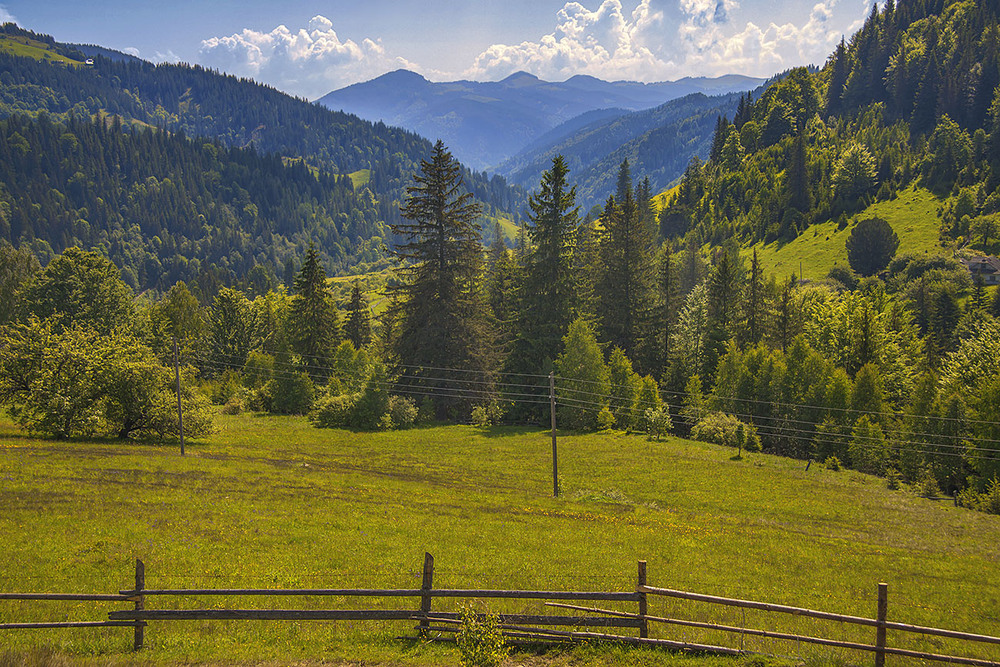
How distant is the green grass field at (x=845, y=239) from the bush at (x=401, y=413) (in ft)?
314

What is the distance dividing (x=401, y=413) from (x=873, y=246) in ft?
353

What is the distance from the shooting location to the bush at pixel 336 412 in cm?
5441

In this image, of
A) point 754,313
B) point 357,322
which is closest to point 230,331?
point 357,322

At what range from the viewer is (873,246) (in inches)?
4505

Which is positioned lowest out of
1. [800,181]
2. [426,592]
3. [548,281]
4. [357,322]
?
[426,592]

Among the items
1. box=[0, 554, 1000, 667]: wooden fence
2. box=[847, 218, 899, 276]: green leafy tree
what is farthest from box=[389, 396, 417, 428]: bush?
box=[847, 218, 899, 276]: green leafy tree

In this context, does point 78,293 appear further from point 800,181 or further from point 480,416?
point 800,181

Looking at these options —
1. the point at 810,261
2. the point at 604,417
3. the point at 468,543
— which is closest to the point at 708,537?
the point at 468,543

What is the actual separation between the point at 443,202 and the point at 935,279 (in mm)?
89158

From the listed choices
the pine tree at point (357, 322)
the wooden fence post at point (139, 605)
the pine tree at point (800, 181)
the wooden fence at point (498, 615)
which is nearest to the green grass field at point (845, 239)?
the pine tree at point (800, 181)

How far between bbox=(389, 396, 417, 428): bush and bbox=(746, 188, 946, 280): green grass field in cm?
9568

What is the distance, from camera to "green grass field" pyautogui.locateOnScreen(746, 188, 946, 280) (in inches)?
4582

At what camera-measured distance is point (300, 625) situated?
544 inches

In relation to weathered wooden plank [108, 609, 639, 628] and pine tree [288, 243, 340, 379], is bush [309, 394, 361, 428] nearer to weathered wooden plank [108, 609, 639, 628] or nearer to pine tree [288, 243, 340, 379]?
pine tree [288, 243, 340, 379]
